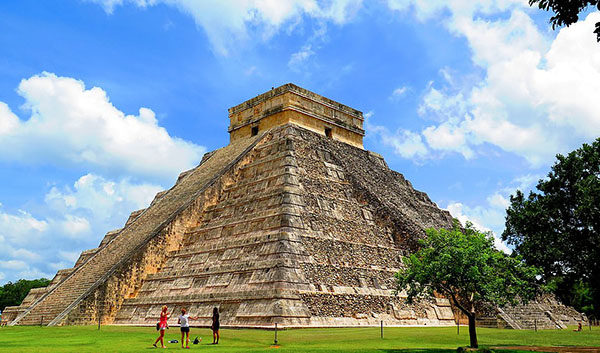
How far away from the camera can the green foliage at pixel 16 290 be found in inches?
2215

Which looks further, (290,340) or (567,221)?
(567,221)

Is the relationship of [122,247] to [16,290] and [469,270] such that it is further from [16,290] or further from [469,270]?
[16,290]

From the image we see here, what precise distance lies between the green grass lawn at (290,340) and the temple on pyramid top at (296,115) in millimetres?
14763

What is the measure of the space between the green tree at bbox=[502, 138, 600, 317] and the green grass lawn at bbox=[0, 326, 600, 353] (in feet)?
31.1

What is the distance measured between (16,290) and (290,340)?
55.2 meters

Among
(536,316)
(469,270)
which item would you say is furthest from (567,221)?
(469,270)

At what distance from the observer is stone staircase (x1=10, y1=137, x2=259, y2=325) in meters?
20.0

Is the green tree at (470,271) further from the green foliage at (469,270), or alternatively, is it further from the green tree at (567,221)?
the green tree at (567,221)

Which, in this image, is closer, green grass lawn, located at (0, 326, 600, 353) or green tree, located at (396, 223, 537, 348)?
green grass lawn, located at (0, 326, 600, 353)

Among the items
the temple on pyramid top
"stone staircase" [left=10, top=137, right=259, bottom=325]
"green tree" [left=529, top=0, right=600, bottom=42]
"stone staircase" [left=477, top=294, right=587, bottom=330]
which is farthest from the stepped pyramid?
"green tree" [left=529, top=0, right=600, bottom=42]

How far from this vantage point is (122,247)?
23281mm

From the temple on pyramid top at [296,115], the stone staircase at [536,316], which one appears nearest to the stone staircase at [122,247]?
the temple on pyramid top at [296,115]

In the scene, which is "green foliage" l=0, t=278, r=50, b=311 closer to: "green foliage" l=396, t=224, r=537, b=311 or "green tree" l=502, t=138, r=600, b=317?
"green tree" l=502, t=138, r=600, b=317

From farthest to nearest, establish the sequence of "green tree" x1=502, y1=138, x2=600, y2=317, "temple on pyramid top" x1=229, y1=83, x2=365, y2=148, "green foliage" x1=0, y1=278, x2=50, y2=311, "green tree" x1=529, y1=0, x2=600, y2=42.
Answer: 1. "green foliage" x1=0, y1=278, x2=50, y2=311
2. "temple on pyramid top" x1=229, y1=83, x2=365, y2=148
3. "green tree" x1=502, y1=138, x2=600, y2=317
4. "green tree" x1=529, y1=0, x2=600, y2=42
